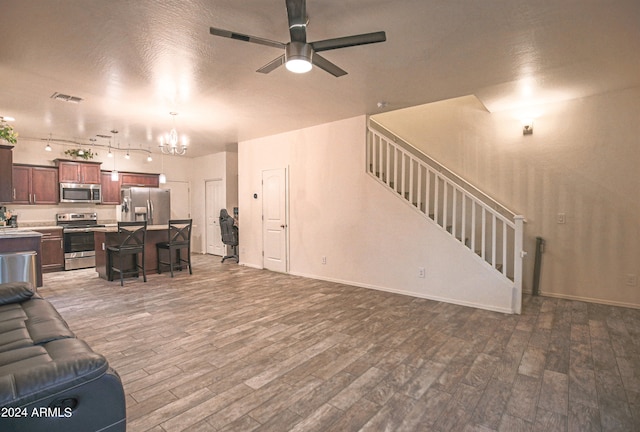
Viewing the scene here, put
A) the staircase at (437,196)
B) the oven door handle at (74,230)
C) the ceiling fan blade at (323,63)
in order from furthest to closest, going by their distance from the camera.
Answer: the oven door handle at (74,230)
the staircase at (437,196)
the ceiling fan blade at (323,63)

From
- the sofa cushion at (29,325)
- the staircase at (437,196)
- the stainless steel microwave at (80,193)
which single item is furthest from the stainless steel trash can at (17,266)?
the staircase at (437,196)

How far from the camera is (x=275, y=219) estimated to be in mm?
6285

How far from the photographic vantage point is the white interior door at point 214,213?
27.5 feet

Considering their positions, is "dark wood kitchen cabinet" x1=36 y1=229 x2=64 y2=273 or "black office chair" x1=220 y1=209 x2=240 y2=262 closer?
"dark wood kitchen cabinet" x1=36 y1=229 x2=64 y2=273

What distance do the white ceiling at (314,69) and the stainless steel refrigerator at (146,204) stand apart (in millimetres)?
2738

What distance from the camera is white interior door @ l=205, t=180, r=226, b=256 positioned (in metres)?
8.37

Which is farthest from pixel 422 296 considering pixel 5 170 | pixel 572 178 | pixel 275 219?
pixel 5 170

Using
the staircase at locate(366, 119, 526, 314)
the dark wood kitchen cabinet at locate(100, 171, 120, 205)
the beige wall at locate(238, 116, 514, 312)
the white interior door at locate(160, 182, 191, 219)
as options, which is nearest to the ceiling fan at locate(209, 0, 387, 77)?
the staircase at locate(366, 119, 526, 314)

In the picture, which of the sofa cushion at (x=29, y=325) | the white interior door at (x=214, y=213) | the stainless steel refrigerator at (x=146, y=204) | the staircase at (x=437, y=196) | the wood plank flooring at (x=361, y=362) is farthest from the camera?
the white interior door at (x=214, y=213)

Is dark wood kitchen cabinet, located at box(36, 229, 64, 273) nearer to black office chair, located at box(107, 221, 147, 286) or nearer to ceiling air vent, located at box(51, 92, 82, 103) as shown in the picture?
black office chair, located at box(107, 221, 147, 286)

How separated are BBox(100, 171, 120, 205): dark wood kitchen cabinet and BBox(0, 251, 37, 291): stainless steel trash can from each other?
10.4 ft

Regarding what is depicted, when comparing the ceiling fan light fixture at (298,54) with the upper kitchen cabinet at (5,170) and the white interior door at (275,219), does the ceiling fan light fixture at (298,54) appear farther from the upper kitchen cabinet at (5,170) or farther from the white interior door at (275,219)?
the upper kitchen cabinet at (5,170)

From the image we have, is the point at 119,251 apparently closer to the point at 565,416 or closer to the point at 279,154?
the point at 279,154

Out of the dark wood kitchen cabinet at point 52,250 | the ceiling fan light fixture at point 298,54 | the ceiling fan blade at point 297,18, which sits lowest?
the dark wood kitchen cabinet at point 52,250
